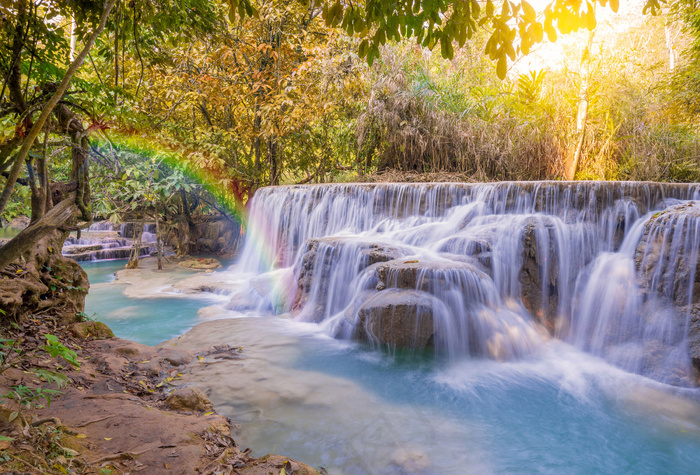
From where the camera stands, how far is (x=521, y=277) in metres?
5.90

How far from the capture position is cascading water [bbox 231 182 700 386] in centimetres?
488

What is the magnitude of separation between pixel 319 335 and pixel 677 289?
463 cm

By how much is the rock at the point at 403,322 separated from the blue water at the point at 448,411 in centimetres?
21

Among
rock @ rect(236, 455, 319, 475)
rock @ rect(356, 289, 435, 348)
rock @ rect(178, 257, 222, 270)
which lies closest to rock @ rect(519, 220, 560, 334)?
rock @ rect(356, 289, 435, 348)

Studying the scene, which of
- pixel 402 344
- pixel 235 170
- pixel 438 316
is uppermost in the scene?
pixel 235 170

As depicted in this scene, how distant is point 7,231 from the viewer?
53.2 ft

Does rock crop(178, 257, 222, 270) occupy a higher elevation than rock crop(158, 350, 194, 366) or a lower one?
higher

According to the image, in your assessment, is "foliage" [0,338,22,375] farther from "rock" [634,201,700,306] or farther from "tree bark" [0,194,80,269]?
"rock" [634,201,700,306]

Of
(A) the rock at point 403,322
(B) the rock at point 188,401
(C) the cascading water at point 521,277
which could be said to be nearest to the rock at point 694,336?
(C) the cascading water at point 521,277

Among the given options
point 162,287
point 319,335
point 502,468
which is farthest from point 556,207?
point 162,287

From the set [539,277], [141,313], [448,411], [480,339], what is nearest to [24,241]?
[448,411]

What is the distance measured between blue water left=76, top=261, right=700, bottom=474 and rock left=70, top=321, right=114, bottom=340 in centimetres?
128

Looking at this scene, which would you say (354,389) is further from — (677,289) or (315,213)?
(315,213)

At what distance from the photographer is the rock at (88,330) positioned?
12.8 ft
